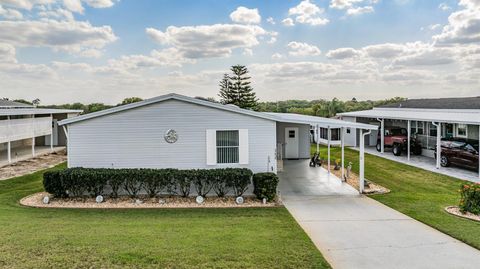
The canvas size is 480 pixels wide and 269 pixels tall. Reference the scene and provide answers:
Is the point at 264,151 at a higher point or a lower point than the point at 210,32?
lower

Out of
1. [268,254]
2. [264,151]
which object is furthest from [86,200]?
[268,254]

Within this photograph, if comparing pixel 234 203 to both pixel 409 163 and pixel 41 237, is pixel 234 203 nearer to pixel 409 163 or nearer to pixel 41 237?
pixel 41 237

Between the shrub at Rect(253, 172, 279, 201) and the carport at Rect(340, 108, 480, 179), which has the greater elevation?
the carport at Rect(340, 108, 480, 179)

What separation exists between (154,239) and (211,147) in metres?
5.31

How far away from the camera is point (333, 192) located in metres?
13.5

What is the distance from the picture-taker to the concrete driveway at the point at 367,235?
692 cm

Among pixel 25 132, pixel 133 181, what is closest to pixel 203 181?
pixel 133 181

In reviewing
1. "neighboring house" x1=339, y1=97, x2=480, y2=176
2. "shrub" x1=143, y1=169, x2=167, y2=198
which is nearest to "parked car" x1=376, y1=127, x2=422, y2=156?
"neighboring house" x1=339, y1=97, x2=480, y2=176

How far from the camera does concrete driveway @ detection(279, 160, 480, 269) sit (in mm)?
6918

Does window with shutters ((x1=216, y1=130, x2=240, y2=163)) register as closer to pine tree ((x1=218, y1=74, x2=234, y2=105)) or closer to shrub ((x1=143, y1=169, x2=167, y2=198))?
shrub ((x1=143, y1=169, x2=167, y2=198))

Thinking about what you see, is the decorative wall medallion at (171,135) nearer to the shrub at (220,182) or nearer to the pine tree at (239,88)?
the shrub at (220,182)

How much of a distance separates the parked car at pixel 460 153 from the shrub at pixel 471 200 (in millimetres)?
8065

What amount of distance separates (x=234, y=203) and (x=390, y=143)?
16571 mm

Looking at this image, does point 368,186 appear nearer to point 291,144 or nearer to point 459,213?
point 459,213
